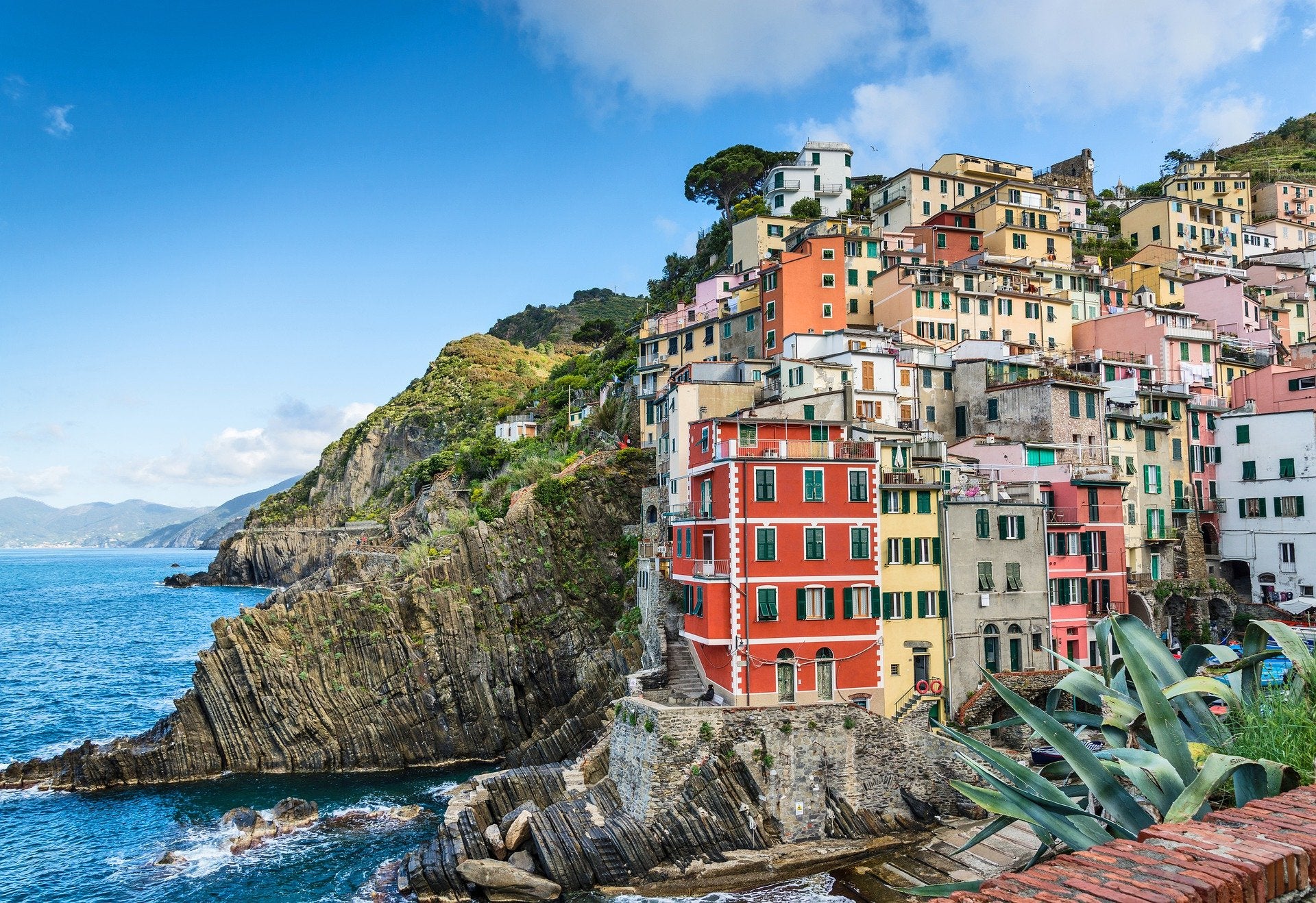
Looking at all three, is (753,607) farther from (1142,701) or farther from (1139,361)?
(1139,361)

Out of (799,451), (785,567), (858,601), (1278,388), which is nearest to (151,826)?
(785,567)

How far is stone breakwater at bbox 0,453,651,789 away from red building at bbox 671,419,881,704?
33.4 feet

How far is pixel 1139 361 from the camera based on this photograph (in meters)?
60.8

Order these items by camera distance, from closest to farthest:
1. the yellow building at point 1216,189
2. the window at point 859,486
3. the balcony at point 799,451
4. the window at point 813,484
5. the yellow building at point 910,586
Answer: the balcony at point 799,451 → the window at point 813,484 → the window at point 859,486 → the yellow building at point 910,586 → the yellow building at point 1216,189

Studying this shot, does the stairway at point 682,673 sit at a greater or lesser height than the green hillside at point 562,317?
lesser

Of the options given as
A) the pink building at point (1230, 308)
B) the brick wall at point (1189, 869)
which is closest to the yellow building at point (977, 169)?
the pink building at point (1230, 308)

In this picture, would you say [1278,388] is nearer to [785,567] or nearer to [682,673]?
[785,567]

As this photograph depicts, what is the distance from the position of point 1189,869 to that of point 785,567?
97.9 ft

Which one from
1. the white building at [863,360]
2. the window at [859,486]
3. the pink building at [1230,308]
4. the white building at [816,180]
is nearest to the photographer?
the window at [859,486]

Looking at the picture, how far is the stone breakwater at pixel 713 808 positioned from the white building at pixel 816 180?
60751 millimetres

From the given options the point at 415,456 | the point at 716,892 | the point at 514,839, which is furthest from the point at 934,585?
the point at 415,456

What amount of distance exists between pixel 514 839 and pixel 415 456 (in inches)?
3973

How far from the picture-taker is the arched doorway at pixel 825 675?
A: 3706 cm

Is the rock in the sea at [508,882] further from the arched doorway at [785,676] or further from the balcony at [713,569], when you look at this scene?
the balcony at [713,569]
